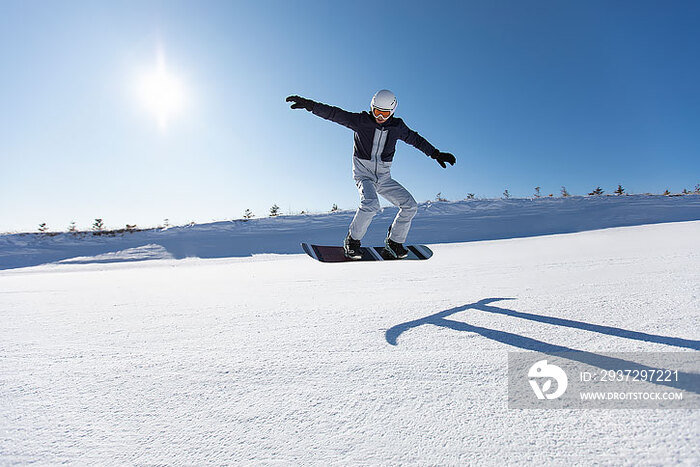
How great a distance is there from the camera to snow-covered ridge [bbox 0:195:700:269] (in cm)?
930

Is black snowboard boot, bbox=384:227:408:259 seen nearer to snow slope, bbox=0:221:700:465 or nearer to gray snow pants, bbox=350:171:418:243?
gray snow pants, bbox=350:171:418:243

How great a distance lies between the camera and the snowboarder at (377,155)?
346cm

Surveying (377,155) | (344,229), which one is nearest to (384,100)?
(377,155)

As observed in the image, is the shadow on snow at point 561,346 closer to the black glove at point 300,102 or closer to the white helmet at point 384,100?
the white helmet at point 384,100

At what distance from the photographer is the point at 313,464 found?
72 cm

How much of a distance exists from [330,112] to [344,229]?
24.6ft

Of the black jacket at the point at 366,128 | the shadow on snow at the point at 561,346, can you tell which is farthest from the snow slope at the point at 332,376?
the black jacket at the point at 366,128

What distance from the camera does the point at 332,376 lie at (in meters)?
1.12

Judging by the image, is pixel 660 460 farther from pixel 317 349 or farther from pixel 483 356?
pixel 317 349

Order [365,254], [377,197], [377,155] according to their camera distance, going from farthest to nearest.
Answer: [365,254]
[377,197]
[377,155]

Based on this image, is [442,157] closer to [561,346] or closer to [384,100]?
[384,100]

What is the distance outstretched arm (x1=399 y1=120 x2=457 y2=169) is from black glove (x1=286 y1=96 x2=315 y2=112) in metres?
1.06

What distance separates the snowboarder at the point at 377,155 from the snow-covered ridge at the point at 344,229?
16.9ft

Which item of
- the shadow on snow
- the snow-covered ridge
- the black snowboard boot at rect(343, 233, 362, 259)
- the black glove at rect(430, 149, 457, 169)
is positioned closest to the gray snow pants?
the black snowboard boot at rect(343, 233, 362, 259)
